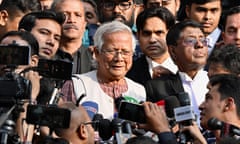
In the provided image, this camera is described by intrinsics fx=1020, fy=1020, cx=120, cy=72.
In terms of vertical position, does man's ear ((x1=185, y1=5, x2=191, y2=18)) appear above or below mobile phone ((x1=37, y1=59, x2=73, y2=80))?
above

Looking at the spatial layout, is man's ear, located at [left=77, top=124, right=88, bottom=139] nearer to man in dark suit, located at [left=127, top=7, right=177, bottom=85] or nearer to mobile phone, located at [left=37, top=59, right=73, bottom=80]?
mobile phone, located at [left=37, top=59, right=73, bottom=80]

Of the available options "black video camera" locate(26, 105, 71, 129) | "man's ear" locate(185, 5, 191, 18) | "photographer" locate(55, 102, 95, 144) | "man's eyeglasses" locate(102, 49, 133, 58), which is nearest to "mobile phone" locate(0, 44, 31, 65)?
"black video camera" locate(26, 105, 71, 129)

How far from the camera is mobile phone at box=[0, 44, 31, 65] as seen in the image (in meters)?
7.43

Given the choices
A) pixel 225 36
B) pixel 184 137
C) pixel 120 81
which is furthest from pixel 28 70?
pixel 225 36

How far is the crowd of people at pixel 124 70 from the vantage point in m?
7.96

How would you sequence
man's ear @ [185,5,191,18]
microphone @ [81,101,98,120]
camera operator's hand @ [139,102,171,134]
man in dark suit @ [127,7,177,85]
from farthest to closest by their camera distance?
man's ear @ [185,5,191,18] < man in dark suit @ [127,7,177,85] < microphone @ [81,101,98,120] < camera operator's hand @ [139,102,171,134]

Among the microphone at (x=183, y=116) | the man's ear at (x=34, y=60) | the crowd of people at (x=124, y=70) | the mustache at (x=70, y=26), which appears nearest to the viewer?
the crowd of people at (x=124, y=70)

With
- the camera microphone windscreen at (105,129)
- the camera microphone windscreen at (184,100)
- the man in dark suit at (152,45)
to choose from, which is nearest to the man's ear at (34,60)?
the camera microphone windscreen at (105,129)

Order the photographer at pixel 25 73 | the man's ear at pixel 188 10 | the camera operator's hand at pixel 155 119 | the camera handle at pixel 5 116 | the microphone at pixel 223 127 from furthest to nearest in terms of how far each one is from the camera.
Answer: the man's ear at pixel 188 10 < the camera operator's hand at pixel 155 119 < the photographer at pixel 25 73 < the microphone at pixel 223 127 < the camera handle at pixel 5 116

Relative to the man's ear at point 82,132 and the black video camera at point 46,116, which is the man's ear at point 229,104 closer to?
the man's ear at point 82,132

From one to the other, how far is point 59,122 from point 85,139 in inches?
33.5

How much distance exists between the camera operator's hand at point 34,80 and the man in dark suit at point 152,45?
2471mm

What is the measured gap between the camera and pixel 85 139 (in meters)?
8.13

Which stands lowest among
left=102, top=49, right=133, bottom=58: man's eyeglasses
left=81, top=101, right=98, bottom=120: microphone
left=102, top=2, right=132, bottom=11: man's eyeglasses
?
left=81, top=101, right=98, bottom=120: microphone
